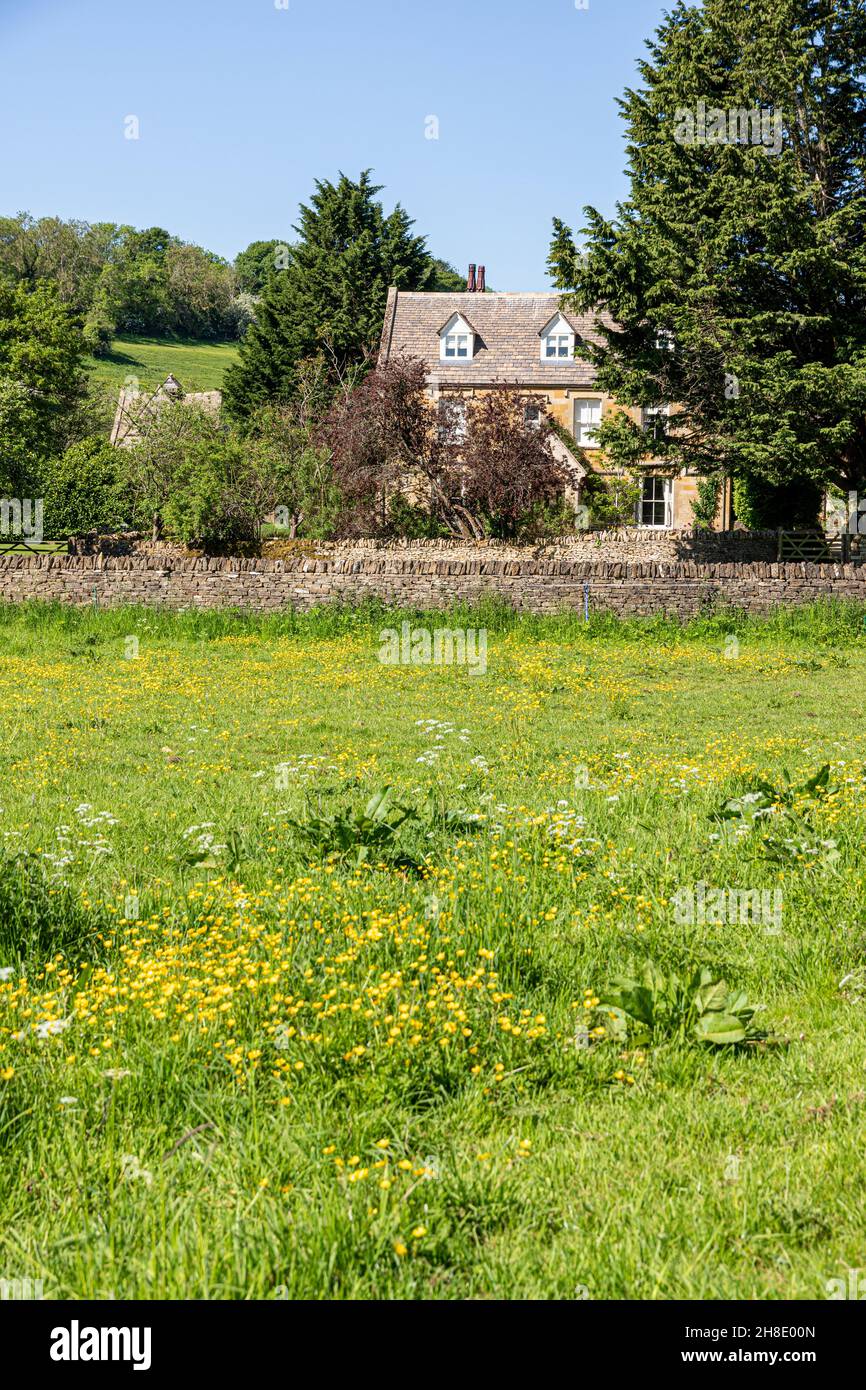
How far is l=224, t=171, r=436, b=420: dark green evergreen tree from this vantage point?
52.8 m

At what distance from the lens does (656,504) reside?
44.2 m

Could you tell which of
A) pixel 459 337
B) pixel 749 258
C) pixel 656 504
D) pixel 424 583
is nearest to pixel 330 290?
pixel 459 337

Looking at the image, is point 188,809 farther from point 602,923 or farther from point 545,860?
point 602,923

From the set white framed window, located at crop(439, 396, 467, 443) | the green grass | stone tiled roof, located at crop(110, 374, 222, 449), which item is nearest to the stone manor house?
white framed window, located at crop(439, 396, 467, 443)

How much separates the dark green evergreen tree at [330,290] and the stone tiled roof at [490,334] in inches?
101

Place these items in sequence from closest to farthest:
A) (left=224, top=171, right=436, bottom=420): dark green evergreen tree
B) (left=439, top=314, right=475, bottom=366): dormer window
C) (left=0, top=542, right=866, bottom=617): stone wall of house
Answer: (left=0, top=542, right=866, bottom=617): stone wall of house, (left=439, top=314, right=475, bottom=366): dormer window, (left=224, top=171, right=436, bottom=420): dark green evergreen tree

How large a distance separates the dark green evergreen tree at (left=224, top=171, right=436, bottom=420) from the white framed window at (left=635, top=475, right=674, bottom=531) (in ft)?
59.9

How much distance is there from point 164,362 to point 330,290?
160ft

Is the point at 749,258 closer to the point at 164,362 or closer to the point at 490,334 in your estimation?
the point at 490,334

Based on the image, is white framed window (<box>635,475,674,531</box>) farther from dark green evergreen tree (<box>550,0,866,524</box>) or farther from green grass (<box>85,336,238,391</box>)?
green grass (<box>85,336,238,391</box>)

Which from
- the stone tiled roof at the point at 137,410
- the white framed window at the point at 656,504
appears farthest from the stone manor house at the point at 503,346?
the stone tiled roof at the point at 137,410

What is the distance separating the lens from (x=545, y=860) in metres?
5.86

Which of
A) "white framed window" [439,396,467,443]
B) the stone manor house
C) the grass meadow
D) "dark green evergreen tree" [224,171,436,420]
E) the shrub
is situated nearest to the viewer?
the grass meadow

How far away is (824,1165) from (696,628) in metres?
16.7
